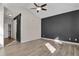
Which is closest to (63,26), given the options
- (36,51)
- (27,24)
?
(27,24)

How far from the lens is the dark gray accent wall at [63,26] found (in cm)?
558

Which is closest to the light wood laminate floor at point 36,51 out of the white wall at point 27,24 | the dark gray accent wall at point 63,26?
the dark gray accent wall at point 63,26

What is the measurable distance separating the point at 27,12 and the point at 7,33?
5.50 meters

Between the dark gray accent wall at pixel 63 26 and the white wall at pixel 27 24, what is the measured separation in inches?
39.5

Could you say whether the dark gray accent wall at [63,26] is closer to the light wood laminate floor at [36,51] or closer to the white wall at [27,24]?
the white wall at [27,24]

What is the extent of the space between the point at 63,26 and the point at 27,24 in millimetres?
2897

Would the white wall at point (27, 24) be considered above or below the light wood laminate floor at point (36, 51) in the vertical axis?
above

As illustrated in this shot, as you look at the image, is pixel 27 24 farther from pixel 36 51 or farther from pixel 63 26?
pixel 36 51

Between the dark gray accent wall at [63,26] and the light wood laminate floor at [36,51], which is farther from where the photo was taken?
the dark gray accent wall at [63,26]

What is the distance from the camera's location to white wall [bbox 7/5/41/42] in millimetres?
6191

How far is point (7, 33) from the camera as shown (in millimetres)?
10828

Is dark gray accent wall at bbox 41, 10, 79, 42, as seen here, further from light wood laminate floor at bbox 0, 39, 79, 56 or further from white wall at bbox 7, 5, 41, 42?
light wood laminate floor at bbox 0, 39, 79, 56

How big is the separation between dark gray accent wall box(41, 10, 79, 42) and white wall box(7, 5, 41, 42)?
3.29ft

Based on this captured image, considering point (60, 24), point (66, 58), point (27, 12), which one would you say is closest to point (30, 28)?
point (27, 12)
